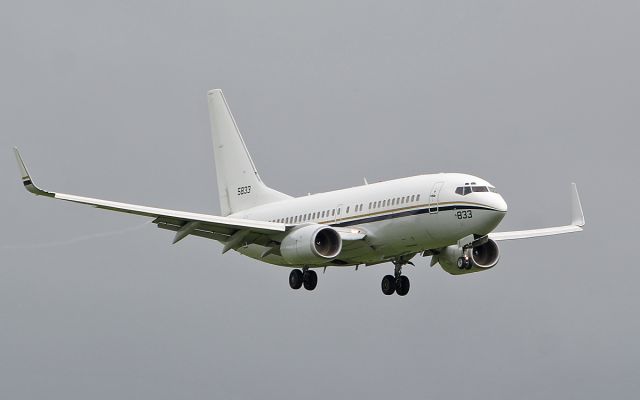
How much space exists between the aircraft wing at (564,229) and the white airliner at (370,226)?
134 mm

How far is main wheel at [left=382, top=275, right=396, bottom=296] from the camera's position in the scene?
2810 inches

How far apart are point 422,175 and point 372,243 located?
11.9ft

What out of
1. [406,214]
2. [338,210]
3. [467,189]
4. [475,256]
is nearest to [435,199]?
[467,189]

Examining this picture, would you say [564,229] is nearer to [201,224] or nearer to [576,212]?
[576,212]

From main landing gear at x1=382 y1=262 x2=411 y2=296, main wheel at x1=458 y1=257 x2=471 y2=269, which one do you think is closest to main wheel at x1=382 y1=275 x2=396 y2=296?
main landing gear at x1=382 y1=262 x2=411 y2=296

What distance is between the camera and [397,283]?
7125 cm

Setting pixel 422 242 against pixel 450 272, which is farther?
pixel 450 272

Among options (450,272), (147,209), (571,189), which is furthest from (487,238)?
(147,209)

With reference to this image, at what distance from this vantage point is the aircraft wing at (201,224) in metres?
64.7

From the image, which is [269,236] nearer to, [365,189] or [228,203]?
[365,189]

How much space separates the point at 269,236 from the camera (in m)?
69.2

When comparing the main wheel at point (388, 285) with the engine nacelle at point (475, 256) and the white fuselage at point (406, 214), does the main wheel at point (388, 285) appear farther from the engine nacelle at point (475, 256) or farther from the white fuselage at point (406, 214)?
the engine nacelle at point (475, 256)

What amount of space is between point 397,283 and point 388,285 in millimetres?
483

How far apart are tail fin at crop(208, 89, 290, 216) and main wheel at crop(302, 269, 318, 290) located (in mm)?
8270
